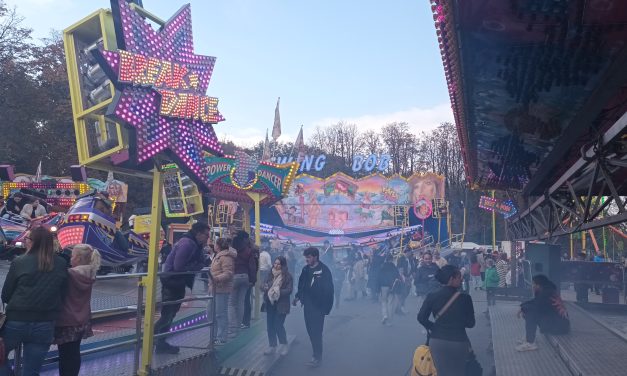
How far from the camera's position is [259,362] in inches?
331

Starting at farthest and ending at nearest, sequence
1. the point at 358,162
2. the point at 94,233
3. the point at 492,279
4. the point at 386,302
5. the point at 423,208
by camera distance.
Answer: the point at 358,162
the point at 423,208
the point at 492,279
the point at 386,302
the point at 94,233

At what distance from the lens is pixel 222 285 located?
8320 mm

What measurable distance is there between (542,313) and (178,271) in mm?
5759

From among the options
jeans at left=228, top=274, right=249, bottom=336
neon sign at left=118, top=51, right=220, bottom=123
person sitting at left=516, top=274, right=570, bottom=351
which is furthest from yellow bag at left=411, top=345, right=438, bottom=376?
neon sign at left=118, top=51, right=220, bottom=123

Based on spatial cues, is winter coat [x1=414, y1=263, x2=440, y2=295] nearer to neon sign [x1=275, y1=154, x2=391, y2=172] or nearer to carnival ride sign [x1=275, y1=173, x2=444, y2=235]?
carnival ride sign [x1=275, y1=173, x2=444, y2=235]

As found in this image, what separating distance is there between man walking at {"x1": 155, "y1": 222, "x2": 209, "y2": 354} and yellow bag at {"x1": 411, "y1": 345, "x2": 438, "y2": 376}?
314 cm

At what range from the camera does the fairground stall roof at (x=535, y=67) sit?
165 inches

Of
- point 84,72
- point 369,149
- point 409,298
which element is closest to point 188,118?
point 84,72

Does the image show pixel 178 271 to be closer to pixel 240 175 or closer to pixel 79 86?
pixel 79 86

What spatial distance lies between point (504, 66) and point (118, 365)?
5.22 metres

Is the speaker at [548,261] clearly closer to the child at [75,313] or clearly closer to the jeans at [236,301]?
the jeans at [236,301]

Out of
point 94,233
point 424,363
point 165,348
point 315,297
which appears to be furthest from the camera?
point 94,233

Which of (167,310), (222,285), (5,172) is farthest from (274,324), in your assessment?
(5,172)

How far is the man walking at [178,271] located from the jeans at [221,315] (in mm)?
841
